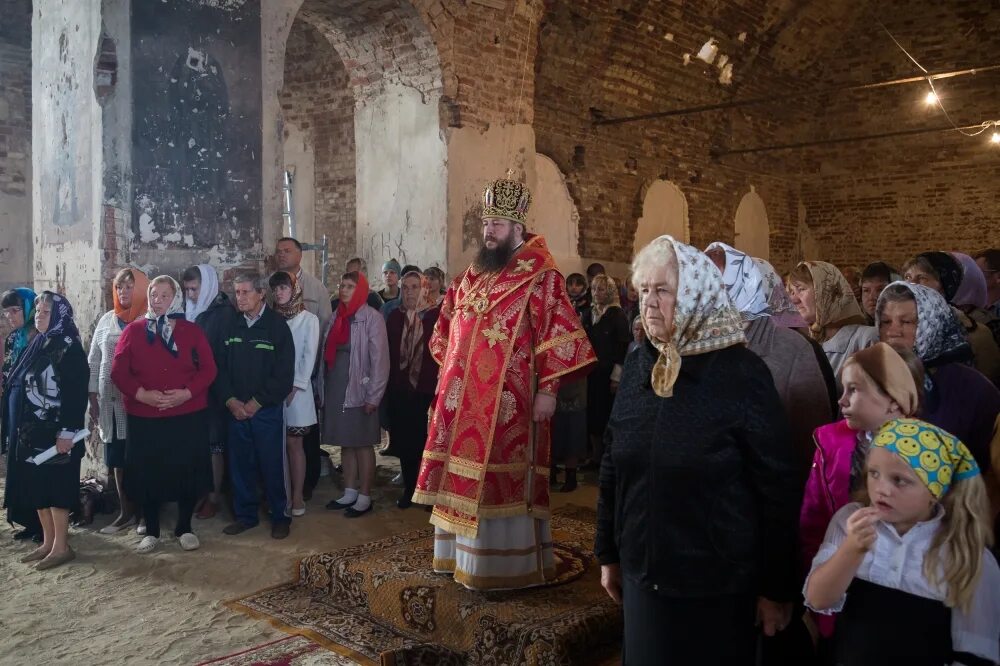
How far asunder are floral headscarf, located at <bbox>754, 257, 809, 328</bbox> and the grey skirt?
11.5 feet

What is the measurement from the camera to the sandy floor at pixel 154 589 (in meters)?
3.69

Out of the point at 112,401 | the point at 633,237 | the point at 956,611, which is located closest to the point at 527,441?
the point at 956,611

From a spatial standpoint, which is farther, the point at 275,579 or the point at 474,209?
the point at 474,209

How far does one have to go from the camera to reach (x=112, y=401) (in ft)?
17.5

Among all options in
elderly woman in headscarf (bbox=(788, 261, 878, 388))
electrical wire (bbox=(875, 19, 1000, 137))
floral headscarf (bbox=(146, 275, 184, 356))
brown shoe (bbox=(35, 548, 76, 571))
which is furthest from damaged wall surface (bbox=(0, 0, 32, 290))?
electrical wire (bbox=(875, 19, 1000, 137))

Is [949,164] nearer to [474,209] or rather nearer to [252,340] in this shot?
[474,209]

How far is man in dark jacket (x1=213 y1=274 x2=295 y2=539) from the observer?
527 centimetres

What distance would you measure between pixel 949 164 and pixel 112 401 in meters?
13.8

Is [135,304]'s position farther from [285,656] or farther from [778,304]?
[778,304]

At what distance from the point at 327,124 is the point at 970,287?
9.43 m

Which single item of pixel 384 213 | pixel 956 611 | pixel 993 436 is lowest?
pixel 956 611

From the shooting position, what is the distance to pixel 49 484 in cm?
474

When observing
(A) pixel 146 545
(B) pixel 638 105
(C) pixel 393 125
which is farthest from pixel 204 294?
(B) pixel 638 105

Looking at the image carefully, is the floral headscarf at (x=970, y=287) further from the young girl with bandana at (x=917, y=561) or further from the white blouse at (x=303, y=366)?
the white blouse at (x=303, y=366)
